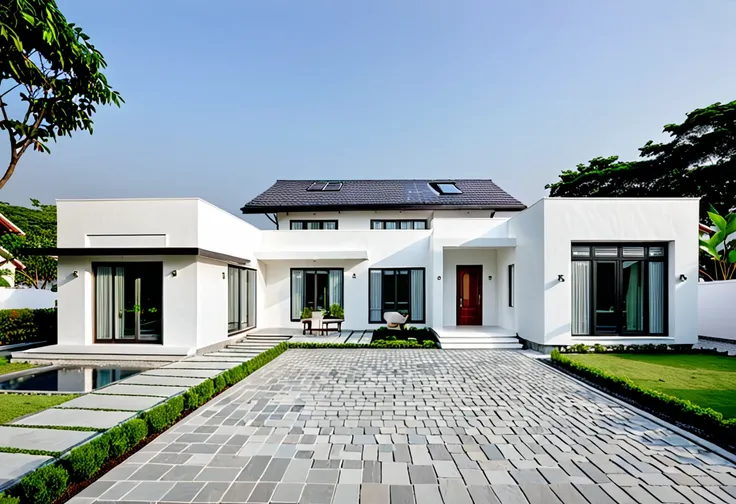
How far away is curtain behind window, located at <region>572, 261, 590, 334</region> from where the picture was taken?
12758 mm

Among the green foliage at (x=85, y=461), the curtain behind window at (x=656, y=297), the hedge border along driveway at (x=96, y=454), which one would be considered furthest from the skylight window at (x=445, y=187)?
the green foliage at (x=85, y=461)

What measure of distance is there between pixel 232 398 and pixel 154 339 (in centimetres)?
616

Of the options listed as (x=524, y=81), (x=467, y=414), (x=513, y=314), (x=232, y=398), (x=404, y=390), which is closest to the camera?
(x=467, y=414)

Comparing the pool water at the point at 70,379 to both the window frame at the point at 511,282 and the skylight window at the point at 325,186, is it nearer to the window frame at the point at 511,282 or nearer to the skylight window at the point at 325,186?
the window frame at the point at 511,282

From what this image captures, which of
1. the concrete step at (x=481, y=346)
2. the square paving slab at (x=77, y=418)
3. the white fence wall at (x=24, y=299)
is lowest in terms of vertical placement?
the concrete step at (x=481, y=346)

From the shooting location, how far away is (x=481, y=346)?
1373 centimetres

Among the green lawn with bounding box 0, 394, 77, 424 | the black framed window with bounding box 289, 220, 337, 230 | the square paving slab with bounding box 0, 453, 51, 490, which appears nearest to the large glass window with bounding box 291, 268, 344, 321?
the black framed window with bounding box 289, 220, 337, 230

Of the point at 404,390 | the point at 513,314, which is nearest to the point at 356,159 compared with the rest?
the point at 513,314

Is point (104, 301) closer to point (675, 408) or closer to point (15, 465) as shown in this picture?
point (15, 465)

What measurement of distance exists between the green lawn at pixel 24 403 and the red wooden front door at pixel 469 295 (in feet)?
45.4

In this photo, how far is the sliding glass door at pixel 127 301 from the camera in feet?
40.4

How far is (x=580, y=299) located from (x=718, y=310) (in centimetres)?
766

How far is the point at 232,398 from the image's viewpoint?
25.4ft

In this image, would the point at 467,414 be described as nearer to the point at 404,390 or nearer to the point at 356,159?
the point at 404,390
